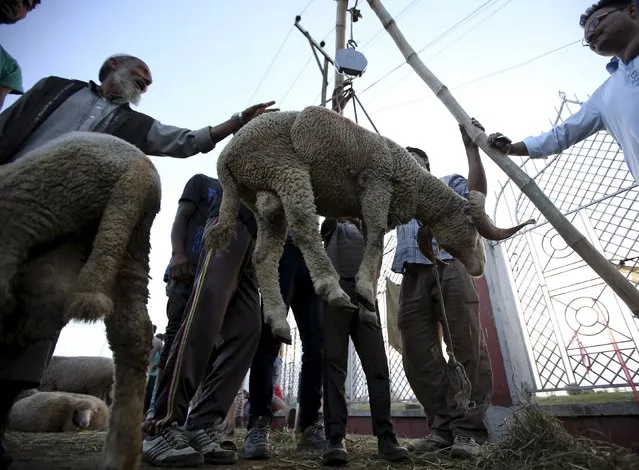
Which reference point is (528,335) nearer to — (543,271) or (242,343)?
(543,271)

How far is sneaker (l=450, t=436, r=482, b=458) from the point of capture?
2.26 meters

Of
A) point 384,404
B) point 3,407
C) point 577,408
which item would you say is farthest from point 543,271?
point 3,407

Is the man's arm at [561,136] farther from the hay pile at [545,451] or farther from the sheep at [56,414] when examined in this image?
the sheep at [56,414]

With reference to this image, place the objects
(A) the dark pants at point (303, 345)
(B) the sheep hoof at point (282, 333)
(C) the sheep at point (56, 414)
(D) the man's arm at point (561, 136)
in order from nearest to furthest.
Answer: (B) the sheep hoof at point (282, 333) < (D) the man's arm at point (561, 136) < (A) the dark pants at point (303, 345) < (C) the sheep at point (56, 414)

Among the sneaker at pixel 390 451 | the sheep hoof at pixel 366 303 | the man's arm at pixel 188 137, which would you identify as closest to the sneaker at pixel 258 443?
the sneaker at pixel 390 451

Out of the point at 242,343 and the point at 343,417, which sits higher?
the point at 242,343

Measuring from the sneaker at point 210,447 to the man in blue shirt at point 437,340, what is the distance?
123 centimetres

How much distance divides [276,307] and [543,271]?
339 centimetres

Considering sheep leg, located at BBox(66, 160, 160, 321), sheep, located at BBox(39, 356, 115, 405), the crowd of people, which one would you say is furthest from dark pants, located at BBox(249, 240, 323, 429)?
A: sheep, located at BBox(39, 356, 115, 405)

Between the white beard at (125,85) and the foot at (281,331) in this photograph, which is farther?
the white beard at (125,85)

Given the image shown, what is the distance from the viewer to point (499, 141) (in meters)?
2.59

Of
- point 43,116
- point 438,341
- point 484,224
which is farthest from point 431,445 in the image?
point 43,116

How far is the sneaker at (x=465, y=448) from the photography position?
2.26 m

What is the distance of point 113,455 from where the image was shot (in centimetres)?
120
